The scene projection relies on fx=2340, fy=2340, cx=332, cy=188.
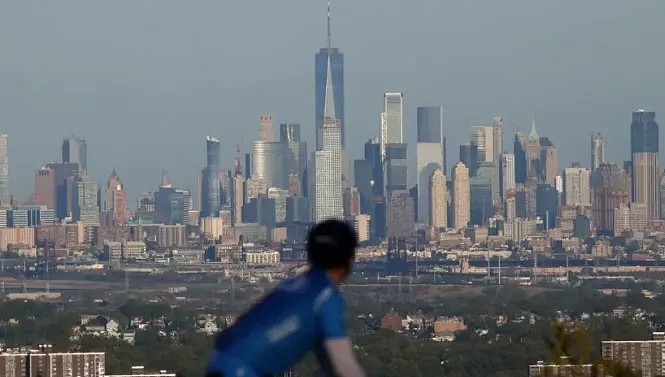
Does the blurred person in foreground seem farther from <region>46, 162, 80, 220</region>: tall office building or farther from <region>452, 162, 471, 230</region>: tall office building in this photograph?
<region>46, 162, 80, 220</region>: tall office building

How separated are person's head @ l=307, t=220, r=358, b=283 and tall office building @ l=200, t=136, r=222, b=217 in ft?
412

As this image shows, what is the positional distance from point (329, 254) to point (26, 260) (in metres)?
96.7

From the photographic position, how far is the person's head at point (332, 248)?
188 inches

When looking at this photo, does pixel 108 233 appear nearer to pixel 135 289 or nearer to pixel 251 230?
pixel 251 230

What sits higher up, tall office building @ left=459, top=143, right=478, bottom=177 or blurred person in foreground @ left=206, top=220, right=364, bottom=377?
tall office building @ left=459, top=143, right=478, bottom=177

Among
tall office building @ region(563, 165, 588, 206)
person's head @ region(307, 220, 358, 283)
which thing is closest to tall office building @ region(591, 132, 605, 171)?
tall office building @ region(563, 165, 588, 206)

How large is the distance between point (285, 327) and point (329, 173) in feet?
406

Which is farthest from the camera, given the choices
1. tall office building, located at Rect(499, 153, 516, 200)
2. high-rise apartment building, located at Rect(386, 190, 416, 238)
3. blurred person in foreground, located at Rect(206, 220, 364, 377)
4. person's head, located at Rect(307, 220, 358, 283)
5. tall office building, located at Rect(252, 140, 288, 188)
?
tall office building, located at Rect(252, 140, 288, 188)

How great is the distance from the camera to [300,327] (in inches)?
184

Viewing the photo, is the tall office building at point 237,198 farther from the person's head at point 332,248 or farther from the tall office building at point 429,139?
the person's head at point 332,248

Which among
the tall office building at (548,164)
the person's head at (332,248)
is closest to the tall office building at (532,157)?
the tall office building at (548,164)

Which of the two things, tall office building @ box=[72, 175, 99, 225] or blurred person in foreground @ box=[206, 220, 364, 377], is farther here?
tall office building @ box=[72, 175, 99, 225]

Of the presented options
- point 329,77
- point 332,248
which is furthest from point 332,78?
point 332,248

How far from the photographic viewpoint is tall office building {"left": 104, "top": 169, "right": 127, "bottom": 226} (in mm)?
125625
